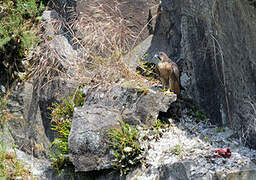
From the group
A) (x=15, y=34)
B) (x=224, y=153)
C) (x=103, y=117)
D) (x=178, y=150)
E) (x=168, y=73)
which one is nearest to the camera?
(x=224, y=153)

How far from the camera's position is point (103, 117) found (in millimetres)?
4426

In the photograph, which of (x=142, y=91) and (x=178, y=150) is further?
(x=142, y=91)

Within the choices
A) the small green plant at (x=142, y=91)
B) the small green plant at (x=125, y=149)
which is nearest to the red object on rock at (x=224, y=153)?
the small green plant at (x=125, y=149)

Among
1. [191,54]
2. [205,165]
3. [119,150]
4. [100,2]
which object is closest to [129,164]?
[119,150]

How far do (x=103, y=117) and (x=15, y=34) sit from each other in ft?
7.72

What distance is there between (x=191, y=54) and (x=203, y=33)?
1.11ft

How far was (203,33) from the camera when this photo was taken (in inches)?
187

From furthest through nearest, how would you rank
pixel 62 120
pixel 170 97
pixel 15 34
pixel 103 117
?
pixel 15 34, pixel 62 120, pixel 170 97, pixel 103 117

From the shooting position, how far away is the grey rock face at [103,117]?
4180mm

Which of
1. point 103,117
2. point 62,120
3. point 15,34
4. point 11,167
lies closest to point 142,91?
point 103,117

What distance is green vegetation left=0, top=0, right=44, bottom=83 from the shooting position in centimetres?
582

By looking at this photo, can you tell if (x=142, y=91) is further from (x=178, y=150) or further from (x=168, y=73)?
(x=178, y=150)

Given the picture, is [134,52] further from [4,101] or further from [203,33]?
[4,101]

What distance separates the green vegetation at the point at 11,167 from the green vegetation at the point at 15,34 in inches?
58.2
